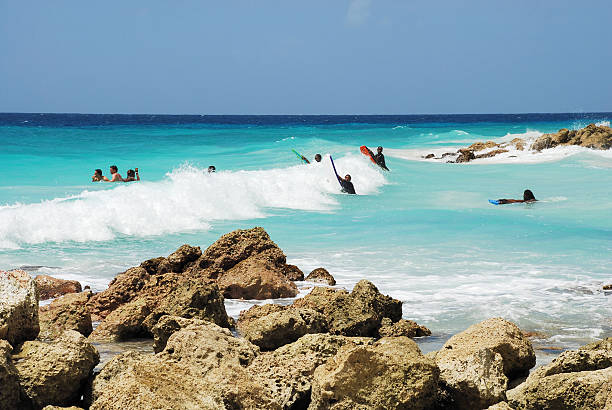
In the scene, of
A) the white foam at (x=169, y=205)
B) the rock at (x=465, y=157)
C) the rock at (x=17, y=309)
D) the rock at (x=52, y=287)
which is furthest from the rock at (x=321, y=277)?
the rock at (x=465, y=157)

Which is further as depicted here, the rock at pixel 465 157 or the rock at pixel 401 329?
the rock at pixel 465 157

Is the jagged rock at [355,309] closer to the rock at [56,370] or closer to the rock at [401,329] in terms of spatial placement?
the rock at [401,329]

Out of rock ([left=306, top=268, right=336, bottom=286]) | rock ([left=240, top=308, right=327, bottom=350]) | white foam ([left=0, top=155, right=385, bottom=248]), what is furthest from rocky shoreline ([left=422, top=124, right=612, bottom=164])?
rock ([left=240, top=308, right=327, bottom=350])

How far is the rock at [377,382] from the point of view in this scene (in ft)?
13.3

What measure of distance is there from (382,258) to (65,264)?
469cm

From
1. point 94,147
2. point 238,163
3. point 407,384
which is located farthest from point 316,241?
point 94,147

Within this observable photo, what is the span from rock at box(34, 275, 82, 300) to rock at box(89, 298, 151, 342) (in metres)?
1.73

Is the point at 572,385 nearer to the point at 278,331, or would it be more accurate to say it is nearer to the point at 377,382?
the point at 377,382

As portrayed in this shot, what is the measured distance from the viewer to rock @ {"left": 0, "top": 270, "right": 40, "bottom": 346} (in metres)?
4.91

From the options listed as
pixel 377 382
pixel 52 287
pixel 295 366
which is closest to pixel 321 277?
pixel 52 287

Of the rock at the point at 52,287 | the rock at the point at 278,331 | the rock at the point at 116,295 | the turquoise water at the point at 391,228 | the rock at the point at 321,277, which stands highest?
the rock at the point at 278,331

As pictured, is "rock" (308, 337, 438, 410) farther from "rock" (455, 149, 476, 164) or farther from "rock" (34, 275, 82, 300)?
"rock" (455, 149, 476, 164)

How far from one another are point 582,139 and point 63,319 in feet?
108

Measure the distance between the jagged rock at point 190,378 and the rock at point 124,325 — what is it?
1662mm
